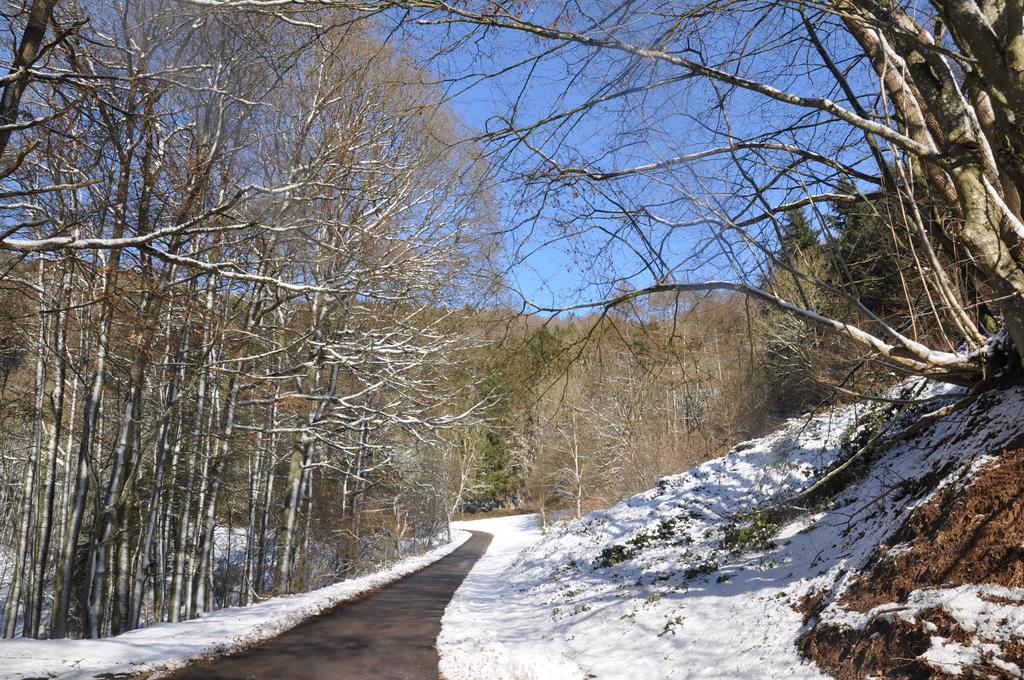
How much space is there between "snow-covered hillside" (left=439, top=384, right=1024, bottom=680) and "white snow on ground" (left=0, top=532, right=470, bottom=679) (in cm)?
224

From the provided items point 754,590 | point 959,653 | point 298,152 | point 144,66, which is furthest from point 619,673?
point 298,152

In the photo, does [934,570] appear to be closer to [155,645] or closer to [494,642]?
[494,642]

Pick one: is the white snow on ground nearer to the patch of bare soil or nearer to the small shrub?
the patch of bare soil

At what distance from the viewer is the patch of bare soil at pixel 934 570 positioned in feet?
12.3

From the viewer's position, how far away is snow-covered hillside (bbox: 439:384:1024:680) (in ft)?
13.5

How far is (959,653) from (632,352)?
115 inches

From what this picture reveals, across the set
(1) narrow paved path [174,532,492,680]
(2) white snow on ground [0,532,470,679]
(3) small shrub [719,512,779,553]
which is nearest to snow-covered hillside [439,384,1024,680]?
(3) small shrub [719,512,779,553]

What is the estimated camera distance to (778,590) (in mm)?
6102

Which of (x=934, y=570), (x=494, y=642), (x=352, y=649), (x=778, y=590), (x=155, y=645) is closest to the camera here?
(x=934, y=570)

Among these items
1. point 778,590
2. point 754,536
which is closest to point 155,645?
point 778,590

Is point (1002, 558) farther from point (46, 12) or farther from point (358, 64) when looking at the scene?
point (358, 64)

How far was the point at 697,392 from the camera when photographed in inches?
231

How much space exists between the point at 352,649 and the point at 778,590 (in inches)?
180

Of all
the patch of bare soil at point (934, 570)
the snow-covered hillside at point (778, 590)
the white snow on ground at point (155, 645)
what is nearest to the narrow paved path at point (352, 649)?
the white snow on ground at point (155, 645)
